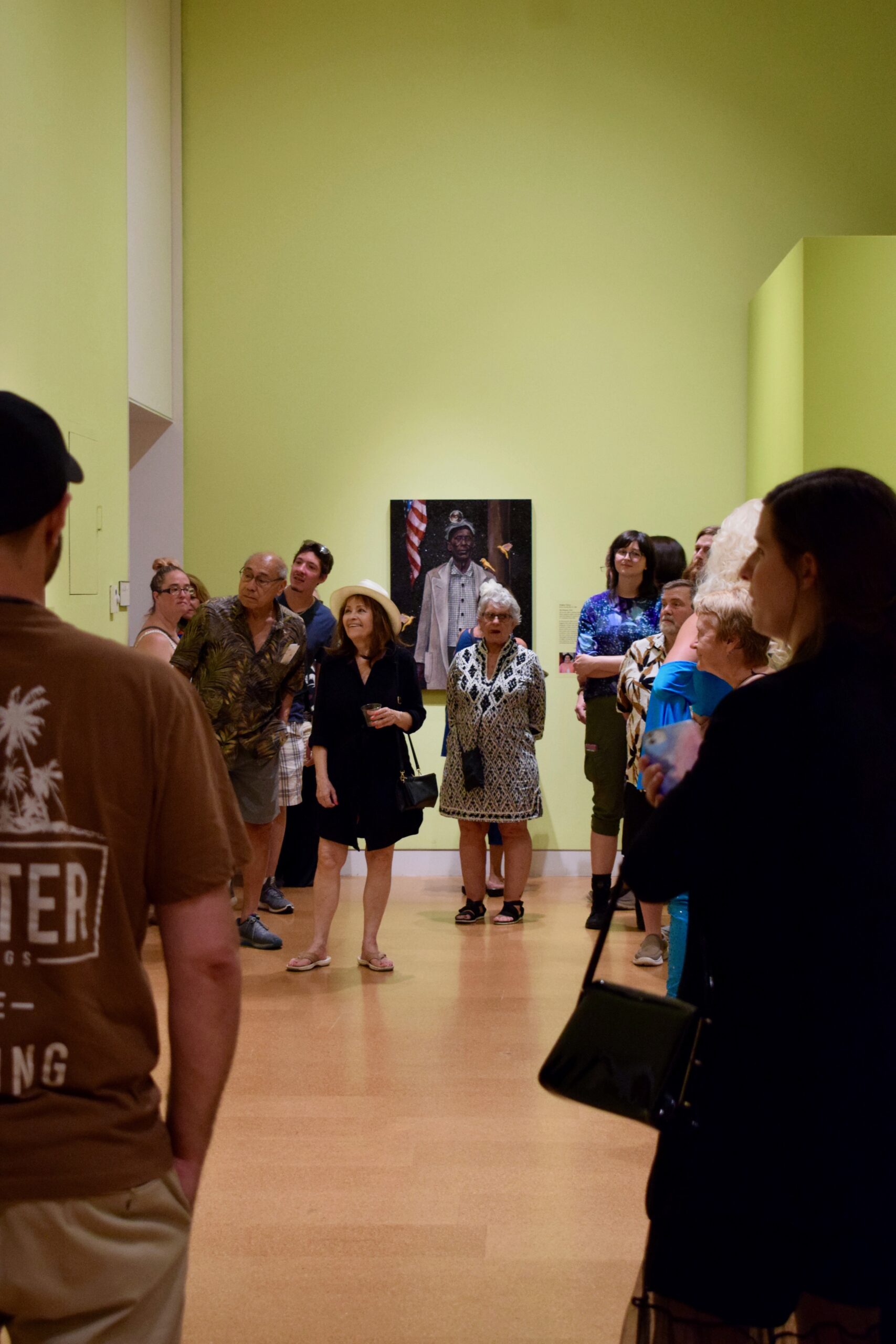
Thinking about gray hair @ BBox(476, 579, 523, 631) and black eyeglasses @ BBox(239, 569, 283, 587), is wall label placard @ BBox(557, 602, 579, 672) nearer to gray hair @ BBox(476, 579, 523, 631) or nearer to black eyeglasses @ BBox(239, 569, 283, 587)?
gray hair @ BBox(476, 579, 523, 631)

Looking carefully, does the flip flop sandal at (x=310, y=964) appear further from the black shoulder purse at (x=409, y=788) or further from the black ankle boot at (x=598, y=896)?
the black ankle boot at (x=598, y=896)

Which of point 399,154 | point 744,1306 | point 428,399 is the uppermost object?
point 399,154

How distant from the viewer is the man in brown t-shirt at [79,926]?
123cm

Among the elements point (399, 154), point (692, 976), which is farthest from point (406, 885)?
point (692, 976)

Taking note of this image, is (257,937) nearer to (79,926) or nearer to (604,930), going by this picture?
(604,930)

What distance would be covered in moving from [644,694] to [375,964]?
1644 mm

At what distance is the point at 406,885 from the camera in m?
7.74

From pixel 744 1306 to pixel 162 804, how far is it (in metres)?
0.92

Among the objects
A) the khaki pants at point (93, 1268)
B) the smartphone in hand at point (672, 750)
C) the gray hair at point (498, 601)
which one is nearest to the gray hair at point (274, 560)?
the gray hair at point (498, 601)

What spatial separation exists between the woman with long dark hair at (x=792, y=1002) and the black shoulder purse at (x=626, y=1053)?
0.08 ft

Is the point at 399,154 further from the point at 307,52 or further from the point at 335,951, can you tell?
the point at 335,951

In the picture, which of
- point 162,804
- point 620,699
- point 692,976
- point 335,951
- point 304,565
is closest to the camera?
point 162,804

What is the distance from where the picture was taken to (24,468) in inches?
50.1

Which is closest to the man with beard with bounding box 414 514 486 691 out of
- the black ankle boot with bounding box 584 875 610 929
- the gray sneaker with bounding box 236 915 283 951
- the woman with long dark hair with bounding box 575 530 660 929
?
the woman with long dark hair with bounding box 575 530 660 929
